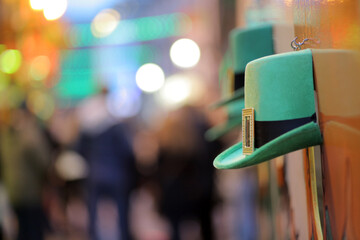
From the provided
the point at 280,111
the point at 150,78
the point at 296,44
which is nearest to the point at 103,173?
the point at 296,44

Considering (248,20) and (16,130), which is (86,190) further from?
(248,20)

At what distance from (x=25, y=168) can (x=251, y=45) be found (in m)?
4.08

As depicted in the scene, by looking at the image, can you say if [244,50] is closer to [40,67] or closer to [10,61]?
[10,61]

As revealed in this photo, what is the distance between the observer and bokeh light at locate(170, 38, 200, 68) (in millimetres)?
9617

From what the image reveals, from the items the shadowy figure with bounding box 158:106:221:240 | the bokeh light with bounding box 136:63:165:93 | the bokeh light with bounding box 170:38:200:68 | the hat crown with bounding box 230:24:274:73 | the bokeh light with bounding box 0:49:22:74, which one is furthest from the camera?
the bokeh light with bounding box 136:63:165:93

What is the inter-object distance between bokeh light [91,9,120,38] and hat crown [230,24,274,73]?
34.8 feet

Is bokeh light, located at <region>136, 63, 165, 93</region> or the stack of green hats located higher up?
the stack of green hats

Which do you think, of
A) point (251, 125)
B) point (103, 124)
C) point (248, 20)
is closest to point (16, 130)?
point (103, 124)

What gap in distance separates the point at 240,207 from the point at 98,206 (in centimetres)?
152

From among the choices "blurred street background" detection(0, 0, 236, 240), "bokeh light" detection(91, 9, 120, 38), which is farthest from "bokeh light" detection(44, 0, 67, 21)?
"bokeh light" detection(91, 9, 120, 38)

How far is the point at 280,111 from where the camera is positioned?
5.68ft

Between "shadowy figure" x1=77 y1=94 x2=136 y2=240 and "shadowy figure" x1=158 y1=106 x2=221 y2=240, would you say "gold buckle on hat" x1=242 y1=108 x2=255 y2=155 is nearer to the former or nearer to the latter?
"shadowy figure" x1=158 y1=106 x2=221 y2=240

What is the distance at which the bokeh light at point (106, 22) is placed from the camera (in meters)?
13.0

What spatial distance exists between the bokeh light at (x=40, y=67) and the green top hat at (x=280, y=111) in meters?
6.49
